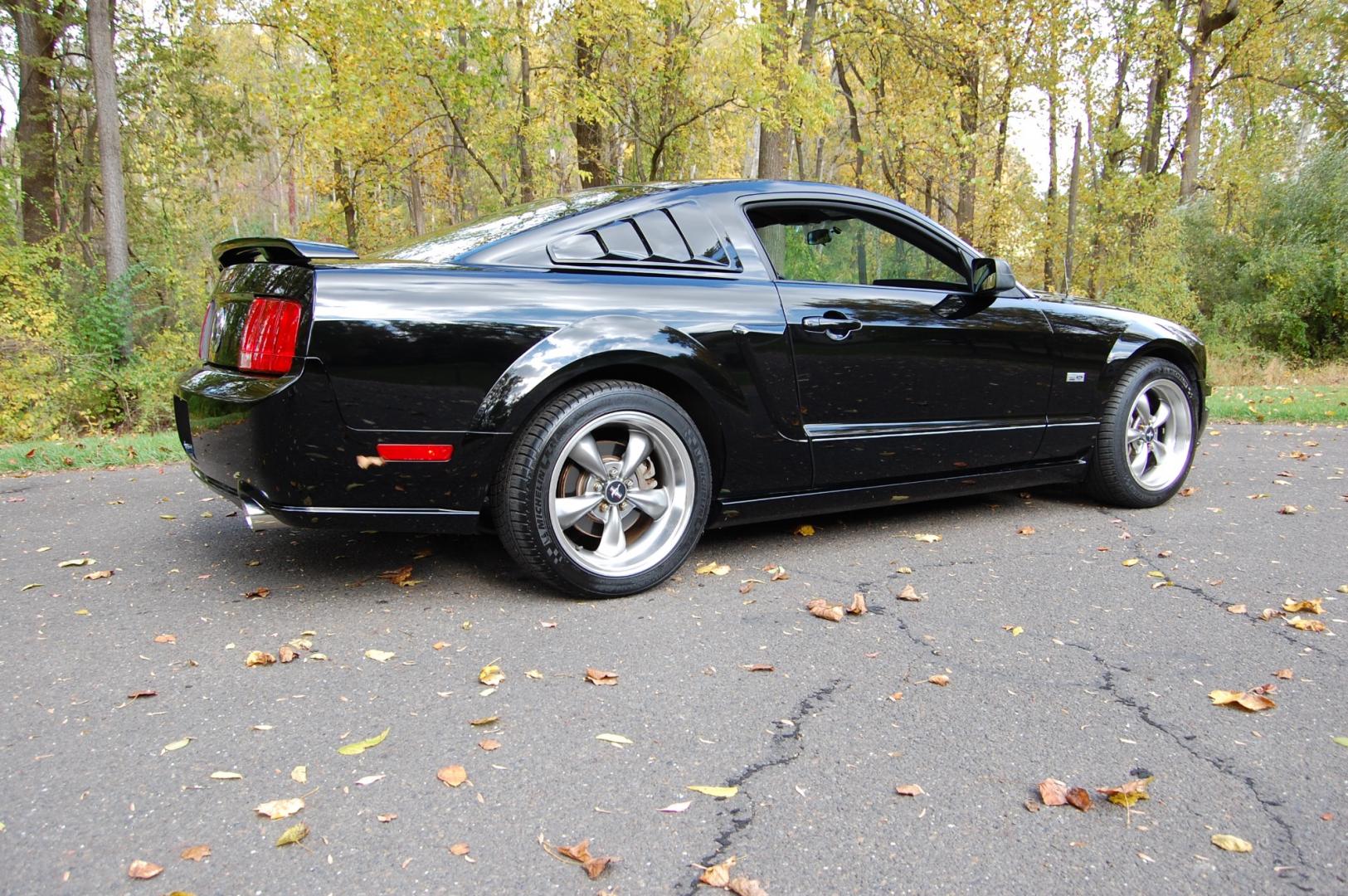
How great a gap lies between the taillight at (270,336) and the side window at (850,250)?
1.89m

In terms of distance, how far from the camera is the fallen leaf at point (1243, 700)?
2443 millimetres

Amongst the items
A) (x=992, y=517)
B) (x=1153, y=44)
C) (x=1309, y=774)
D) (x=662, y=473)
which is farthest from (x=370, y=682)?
(x=1153, y=44)

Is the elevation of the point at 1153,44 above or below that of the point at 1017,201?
above

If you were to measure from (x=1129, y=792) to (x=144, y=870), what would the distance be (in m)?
2.10

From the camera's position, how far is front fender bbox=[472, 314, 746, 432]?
299 cm

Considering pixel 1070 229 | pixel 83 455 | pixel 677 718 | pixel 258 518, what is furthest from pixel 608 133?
pixel 1070 229

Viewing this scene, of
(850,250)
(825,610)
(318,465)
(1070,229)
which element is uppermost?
(1070,229)

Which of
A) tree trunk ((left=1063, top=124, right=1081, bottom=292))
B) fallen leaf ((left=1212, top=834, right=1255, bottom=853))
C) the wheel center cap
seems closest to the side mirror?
the wheel center cap

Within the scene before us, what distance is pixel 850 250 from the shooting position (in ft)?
13.2

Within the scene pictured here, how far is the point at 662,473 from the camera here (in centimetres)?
342

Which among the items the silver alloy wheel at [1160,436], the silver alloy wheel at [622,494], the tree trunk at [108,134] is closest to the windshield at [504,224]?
the silver alloy wheel at [622,494]

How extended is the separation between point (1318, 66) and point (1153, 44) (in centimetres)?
1111

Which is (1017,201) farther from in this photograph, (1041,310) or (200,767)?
(200,767)

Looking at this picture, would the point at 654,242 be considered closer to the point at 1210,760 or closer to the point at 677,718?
the point at 677,718
